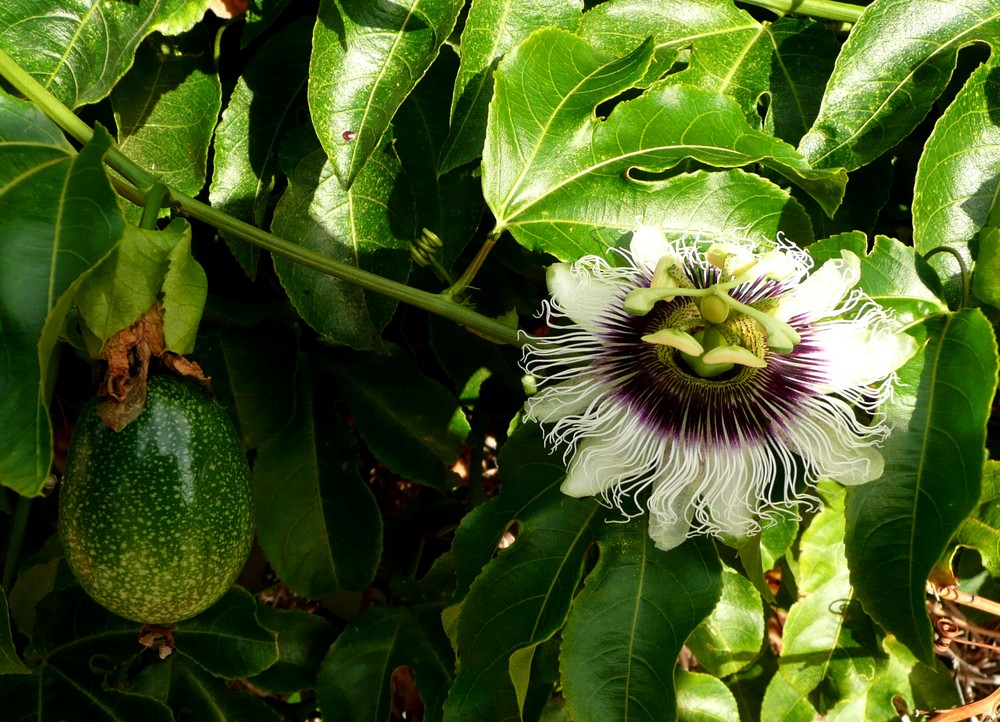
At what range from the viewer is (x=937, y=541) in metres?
0.85

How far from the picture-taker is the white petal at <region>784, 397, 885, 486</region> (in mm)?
902

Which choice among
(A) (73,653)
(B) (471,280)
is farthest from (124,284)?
(A) (73,653)

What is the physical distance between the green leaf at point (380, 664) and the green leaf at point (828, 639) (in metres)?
0.51

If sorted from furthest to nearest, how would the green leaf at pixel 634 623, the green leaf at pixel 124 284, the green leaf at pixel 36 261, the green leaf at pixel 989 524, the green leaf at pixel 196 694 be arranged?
1. the green leaf at pixel 196 694
2. the green leaf at pixel 989 524
3. the green leaf at pixel 634 623
4. the green leaf at pixel 124 284
5. the green leaf at pixel 36 261

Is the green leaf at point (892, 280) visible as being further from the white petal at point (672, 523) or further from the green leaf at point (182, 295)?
the green leaf at point (182, 295)

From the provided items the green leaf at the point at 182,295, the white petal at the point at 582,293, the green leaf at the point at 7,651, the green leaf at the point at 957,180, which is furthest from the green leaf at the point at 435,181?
the green leaf at the point at 7,651

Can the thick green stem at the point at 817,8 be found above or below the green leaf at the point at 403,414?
above

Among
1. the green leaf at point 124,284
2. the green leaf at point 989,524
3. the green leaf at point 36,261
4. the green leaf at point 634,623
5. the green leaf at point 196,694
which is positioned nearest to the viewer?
the green leaf at point 36,261

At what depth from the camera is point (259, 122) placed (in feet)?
3.92

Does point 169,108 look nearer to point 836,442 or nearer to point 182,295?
point 182,295

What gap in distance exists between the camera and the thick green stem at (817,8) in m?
1.19

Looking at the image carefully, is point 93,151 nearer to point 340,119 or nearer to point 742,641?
point 340,119

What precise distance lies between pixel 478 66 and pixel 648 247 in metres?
0.29

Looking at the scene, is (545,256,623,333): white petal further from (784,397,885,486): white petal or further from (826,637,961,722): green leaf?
(826,637,961,722): green leaf
